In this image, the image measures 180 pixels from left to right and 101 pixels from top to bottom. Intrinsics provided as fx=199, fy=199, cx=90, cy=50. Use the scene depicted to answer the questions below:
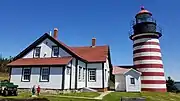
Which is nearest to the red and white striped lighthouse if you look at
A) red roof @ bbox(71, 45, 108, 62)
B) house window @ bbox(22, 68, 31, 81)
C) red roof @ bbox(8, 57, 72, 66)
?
red roof @ bbox(71, 45, 108, 62)

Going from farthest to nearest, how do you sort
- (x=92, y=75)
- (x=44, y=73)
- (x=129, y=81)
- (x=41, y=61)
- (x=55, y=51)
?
(x=129, y=81)
(x=92, y=75)
(x=55, y=51)
(x=41, y=61)
(x=44, y=73)

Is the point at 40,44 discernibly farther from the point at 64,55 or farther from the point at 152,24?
the point at 152,24

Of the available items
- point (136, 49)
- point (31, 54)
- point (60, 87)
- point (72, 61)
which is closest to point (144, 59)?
point (136, 49)

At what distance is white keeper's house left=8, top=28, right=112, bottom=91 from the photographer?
22.2 m

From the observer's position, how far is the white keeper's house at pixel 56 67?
22156 mm

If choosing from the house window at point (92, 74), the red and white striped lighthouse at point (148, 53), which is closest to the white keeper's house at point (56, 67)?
the house window at point (92, 74)

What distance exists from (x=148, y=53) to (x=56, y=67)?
13525mm

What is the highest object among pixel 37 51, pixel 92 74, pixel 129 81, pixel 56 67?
pixel 37 51

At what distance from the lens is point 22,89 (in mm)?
23031

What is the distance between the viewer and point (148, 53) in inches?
1110

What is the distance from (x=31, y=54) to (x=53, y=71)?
5.05 meters

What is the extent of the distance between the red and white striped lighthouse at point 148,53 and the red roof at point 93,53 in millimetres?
4956

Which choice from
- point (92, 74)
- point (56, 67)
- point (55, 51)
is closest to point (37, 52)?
point (55, 51)

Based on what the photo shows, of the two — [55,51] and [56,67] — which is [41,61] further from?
[56,67]
